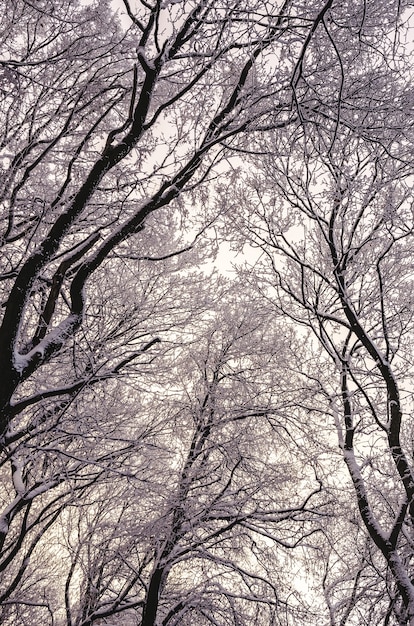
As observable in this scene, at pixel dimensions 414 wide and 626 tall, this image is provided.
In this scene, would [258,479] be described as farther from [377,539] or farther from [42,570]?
[42,570]

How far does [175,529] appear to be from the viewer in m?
7.27

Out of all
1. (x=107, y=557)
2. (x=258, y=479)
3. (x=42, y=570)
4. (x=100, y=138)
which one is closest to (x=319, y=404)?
(x=258, y=479)

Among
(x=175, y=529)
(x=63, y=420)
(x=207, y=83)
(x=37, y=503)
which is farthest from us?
(x=37, y=503)

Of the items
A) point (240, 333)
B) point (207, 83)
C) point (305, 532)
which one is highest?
point (240, 333)

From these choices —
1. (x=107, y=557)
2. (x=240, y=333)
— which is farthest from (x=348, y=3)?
(x=107, y=557)

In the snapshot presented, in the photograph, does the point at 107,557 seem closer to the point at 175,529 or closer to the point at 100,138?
the point at 175,529

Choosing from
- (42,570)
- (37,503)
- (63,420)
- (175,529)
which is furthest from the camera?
(42,570)

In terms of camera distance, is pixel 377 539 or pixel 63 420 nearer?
pixel 63 420

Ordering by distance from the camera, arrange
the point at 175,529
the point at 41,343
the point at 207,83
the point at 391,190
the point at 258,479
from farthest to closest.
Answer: the point at 258,479
the point at 175,529
the point at 391,190
the point at 207,83
the point at 41,343

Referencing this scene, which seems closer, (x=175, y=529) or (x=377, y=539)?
(x=377, y=539)

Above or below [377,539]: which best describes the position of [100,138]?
above

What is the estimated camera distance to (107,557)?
309 inches

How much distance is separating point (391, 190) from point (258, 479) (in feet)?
16.2

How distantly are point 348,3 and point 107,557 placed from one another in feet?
26.9
